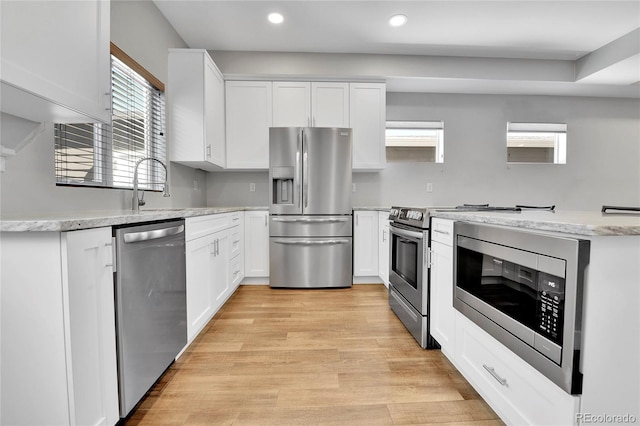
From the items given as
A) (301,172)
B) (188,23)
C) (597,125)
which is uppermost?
(188,23)

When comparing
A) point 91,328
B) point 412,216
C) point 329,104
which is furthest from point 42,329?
point 329,104

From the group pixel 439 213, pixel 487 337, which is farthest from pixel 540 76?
pixel 487 337

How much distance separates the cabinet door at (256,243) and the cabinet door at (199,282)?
1030 mm

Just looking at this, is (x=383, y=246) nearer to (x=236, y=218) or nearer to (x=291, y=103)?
(x=236, y=218)

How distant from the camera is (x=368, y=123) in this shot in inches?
136

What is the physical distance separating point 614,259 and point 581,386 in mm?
375

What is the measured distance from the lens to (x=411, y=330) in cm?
204

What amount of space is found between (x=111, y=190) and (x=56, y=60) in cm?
99

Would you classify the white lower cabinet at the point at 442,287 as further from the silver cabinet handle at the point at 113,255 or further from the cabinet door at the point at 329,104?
the cabinet door at the point at 329,104

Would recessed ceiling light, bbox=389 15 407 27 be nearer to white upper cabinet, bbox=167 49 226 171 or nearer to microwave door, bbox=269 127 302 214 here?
microwave door, bbox=269 127 302 214

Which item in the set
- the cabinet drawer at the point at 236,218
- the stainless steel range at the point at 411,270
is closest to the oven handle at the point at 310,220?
the cabinet drawer at the point at 236,218

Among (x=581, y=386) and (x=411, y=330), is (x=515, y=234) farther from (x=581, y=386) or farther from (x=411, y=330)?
(x=411, y=330)

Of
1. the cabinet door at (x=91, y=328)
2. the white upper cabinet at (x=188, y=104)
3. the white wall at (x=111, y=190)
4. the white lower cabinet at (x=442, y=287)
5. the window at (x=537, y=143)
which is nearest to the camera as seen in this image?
the cabinet door at (x=91, y=328)

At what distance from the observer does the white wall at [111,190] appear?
4.12 ft
